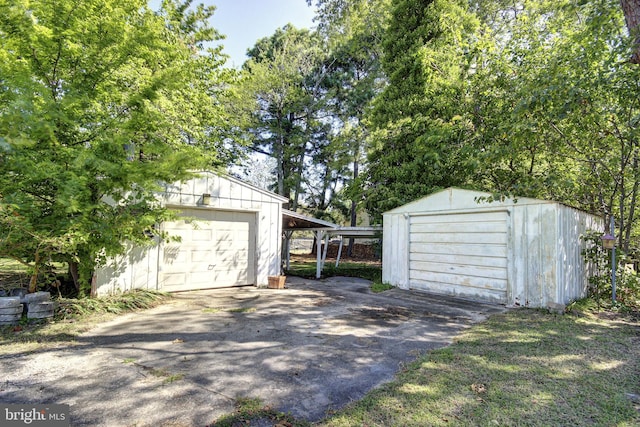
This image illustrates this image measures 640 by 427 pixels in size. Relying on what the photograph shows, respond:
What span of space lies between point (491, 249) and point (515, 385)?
4.42m

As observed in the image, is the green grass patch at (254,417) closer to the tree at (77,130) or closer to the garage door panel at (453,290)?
the tree at (77,130)

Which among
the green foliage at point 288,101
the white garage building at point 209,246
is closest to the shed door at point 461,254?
the white garage building at point 209,246

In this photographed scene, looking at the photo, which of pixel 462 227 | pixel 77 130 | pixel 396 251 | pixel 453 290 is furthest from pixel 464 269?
pixel 77 130

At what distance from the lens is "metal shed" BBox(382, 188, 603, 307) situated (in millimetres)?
6066

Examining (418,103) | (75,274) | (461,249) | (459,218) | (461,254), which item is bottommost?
(75,274)

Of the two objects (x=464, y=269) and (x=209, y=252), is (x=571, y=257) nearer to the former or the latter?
(x=464, y=269)

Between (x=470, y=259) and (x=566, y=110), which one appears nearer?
(x=566, y=110)

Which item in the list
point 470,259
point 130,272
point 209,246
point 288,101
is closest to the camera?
point 130,272

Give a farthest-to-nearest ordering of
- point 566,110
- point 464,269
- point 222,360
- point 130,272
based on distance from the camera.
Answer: point 464,269 < point 130,272 < point 566,110 < point 222,360

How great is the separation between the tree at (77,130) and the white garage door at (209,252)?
5.53 ft

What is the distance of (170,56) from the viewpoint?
6.56 metres

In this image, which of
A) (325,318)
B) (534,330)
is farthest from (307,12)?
(534,330)

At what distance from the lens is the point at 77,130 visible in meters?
5.13

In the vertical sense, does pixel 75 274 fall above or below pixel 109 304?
above
